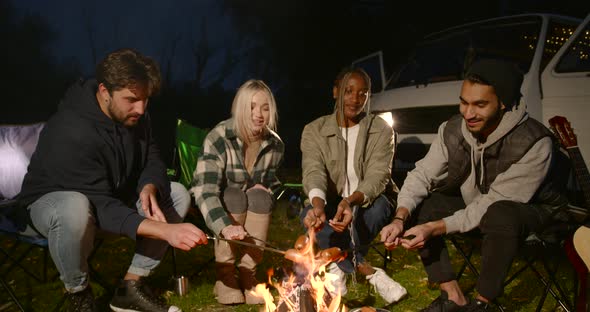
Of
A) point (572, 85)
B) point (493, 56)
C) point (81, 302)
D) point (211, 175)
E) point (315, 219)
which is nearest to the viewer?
point (81, 302)

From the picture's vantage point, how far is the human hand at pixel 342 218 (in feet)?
9.34

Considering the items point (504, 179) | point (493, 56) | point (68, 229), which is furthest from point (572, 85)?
point (68, 229)

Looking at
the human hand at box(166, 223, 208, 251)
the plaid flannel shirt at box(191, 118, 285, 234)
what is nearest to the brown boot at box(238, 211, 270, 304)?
the plaid flannel shirt at box(191, 118, 285, 234)

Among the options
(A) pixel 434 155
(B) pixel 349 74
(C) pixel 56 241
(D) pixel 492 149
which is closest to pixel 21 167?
(C) pixel 56 241

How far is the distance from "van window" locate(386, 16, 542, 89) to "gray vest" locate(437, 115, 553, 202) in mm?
2812

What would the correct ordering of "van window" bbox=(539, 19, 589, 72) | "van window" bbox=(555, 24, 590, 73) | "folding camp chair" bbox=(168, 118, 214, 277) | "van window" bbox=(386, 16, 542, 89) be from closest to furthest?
"folding camp chair" bbox=(168, 118, 214, 277), "van window" bbox=(555, 24, 590, 73), "van window" bbox=(539, 19, 589, 72), "van window" bbox=(386, 16, 542, 89)

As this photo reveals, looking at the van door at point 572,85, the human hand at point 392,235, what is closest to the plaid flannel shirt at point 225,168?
the human hand at point 392,235

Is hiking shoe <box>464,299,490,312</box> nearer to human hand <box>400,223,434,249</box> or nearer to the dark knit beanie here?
human hand <box>400,223,434,249</box>

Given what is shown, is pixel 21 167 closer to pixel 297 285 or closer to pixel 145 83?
pixel 145 83

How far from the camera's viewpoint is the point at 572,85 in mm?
4637

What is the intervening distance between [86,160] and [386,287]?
84.0 inches

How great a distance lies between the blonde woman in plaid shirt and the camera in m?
2.97

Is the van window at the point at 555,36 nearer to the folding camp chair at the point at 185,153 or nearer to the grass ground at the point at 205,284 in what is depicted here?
the grass ground at the point at 205,284

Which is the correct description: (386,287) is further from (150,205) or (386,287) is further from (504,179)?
(150,205)
